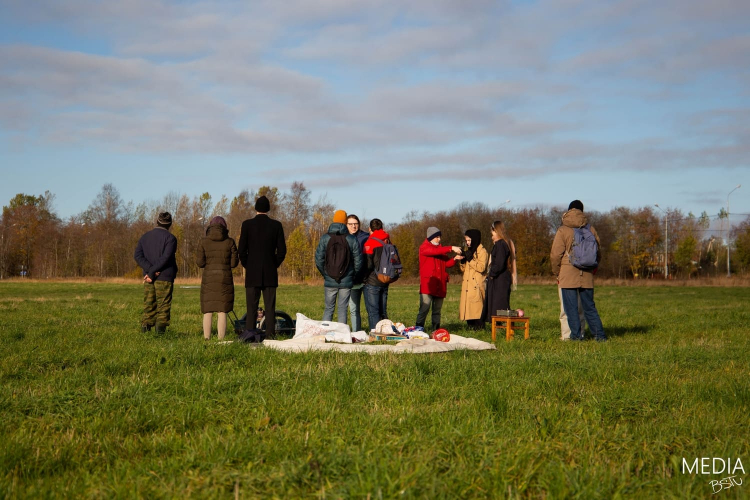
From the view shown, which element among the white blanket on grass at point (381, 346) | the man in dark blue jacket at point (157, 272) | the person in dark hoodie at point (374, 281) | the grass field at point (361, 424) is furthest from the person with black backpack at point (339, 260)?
the grass field at point (361, 424)

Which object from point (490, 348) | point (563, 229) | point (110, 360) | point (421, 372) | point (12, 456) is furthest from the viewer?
point (563, 229)

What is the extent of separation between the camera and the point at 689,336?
12.4m

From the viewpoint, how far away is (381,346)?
30.0ft

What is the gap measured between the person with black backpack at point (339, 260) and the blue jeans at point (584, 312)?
150 inches

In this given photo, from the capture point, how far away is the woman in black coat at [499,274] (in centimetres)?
1251

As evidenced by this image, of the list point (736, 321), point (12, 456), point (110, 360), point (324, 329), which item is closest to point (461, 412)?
point (12, 456)

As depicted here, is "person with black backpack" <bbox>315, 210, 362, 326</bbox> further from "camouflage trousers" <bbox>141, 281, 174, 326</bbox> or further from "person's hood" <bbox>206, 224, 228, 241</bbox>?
"camouflage trousers" <bbox>141, 281, 174, 326</bbox>

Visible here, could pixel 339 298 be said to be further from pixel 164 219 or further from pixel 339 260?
pixel 164 219

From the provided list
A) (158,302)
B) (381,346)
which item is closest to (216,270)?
(158,302)

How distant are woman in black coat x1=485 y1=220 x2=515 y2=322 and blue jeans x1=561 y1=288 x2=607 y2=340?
149 cm

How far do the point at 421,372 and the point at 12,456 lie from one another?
4.04 m

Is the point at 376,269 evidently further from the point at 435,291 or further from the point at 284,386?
the point at 284,386

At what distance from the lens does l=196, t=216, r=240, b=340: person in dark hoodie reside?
35.4 feet

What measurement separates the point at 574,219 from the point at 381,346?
14.9ft
